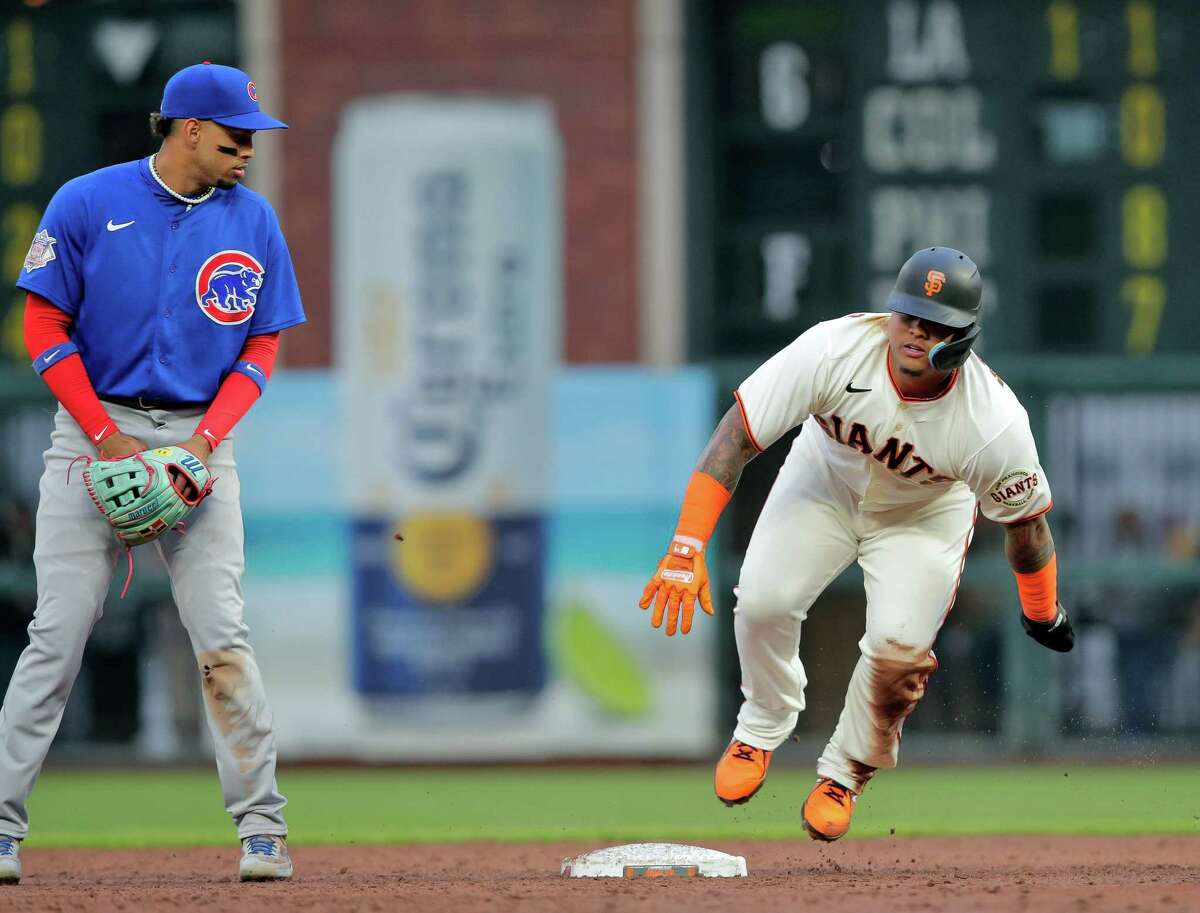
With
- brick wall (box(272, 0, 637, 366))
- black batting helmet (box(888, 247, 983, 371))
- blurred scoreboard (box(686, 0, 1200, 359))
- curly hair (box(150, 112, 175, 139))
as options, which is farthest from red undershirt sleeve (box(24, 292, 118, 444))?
blurred scoreboard (box(686, 0, 1200, 359))

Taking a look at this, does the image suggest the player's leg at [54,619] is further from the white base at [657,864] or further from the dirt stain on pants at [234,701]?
the white base at [657,864]

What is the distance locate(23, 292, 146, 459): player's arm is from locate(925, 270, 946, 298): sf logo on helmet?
2.22m

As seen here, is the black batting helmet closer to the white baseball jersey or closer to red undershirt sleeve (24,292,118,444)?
the white baseball jersey

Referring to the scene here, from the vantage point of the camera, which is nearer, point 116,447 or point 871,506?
point 116,447

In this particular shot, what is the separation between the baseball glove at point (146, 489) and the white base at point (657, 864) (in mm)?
1658

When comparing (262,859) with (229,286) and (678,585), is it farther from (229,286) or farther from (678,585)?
(229,286)

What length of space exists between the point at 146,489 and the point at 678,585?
4.81 feet

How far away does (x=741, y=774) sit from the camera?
621 cm

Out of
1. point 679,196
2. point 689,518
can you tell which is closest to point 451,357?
point 679,196

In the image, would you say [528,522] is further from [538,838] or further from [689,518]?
[689,518]

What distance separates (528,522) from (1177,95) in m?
4.36

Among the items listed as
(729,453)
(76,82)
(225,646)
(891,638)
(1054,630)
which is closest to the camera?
(225,646)

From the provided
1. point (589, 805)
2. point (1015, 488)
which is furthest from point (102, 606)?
point (589, 805)

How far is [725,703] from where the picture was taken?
11.2 metres
